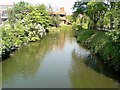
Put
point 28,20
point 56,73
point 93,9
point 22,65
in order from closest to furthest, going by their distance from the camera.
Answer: point 56,73
point 22,65
point 93,9
point 28,20

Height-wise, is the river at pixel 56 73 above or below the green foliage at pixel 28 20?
below

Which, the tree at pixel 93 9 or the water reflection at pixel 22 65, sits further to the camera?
the tree at pixel 93 9

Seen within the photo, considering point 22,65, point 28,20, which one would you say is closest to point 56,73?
point 22,65

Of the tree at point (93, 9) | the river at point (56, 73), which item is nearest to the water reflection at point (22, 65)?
the river at point (56, 73)

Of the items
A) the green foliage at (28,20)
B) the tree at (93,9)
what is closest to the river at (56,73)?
the green foliage at (28,20)

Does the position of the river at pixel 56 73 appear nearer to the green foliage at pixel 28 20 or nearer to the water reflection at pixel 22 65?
the water reflection at pixel 22 65

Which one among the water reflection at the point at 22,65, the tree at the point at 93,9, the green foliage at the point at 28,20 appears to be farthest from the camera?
the green foliage at the point at 28,20

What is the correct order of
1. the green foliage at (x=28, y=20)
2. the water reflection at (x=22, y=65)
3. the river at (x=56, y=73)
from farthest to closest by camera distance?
1. the green foliage at (x=28, y=20)
2. the water reflection at (x=22, y=65)
3. the river at (x=56, y=73)

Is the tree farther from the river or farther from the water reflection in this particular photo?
the water reflection

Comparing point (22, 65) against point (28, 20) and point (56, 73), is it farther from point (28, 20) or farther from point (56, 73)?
point (28, 20)

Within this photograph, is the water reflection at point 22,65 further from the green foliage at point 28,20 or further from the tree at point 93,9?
the tree at point 93,9

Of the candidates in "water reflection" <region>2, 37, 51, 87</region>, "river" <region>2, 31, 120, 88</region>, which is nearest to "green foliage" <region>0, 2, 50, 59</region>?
"water reflection" <region>2, 37, 51, 87</region>

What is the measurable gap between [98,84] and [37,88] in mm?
3761

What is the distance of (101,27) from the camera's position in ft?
127
